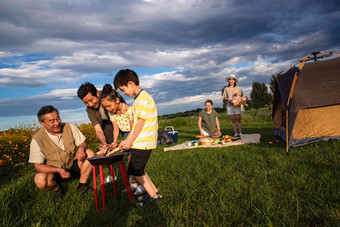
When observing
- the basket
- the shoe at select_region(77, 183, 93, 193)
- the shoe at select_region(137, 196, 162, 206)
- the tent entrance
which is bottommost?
the shoe at select_region(137, 196, 162, 206)

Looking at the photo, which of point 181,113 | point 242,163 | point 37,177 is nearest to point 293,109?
point 242,163

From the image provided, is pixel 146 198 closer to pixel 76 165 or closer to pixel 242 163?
pixel 76 165

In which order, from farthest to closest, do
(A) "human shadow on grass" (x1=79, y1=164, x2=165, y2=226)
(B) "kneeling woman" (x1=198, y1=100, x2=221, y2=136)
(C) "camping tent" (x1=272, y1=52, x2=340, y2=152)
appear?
(B) "kneeling woman" (x1=198, y1=100, x2=221, y2=136) → (C) "camping tent" (x1=272, y1=52, x2=340, y2=152) → (A) "human shadow on grass" (x1=79, y1=164, x2=165, y2=226)

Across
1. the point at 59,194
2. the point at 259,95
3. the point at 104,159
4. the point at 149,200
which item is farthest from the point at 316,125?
the point at 259,95

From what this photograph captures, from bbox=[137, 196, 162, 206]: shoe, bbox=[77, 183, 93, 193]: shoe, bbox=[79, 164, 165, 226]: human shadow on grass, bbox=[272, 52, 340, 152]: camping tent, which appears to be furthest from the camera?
bbox=[272, 52, 340, 152]: camping tent

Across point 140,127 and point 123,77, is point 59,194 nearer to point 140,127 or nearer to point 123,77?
point 140,127

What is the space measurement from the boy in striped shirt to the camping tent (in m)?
3.51

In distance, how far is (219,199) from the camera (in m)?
2.87

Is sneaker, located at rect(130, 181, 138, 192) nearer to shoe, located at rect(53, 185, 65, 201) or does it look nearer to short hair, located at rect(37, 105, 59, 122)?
shoe, located at rect(53, 185, 65, 201)

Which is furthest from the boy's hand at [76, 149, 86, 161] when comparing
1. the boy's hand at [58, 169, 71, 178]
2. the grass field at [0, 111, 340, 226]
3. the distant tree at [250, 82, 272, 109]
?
the distant tree at [250, 82, 272, 109]

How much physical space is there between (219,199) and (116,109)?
7.40 feet

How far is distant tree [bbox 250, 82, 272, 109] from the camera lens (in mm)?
31288

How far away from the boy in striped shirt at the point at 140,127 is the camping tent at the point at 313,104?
351 cm

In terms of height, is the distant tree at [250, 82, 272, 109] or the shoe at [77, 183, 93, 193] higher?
the distant tree at [250, 82, 272, 109]
